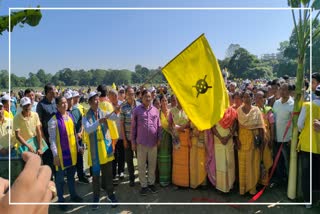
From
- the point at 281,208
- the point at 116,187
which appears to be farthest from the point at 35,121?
the point at 281,208

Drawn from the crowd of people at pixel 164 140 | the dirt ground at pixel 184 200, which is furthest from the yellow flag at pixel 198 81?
the dirt ground at pixel 184 200

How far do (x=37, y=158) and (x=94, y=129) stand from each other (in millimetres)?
3629

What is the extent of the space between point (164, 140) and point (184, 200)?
1107mm

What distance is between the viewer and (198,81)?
378 centimetres

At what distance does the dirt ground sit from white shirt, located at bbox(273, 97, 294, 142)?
0.93 metres

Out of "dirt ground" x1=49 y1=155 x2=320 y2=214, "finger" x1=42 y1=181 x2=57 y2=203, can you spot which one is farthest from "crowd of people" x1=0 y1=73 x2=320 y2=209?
"finger" x1=42 y1=181 x2=57 y2=203

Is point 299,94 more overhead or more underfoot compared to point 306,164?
more overhead

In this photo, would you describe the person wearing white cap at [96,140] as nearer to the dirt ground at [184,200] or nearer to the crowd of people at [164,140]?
the crowd of people at [164,140]

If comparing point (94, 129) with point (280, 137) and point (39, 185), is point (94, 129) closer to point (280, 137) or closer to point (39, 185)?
point (280, 137)

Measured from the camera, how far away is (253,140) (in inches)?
186

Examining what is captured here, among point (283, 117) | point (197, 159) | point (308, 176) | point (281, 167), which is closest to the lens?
point (308, 176)

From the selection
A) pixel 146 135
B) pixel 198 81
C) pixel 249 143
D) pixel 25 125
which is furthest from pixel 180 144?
pixel 25 125

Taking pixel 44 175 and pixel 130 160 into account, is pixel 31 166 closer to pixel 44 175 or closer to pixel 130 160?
pixel 44 175

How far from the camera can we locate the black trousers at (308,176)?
427 cm
